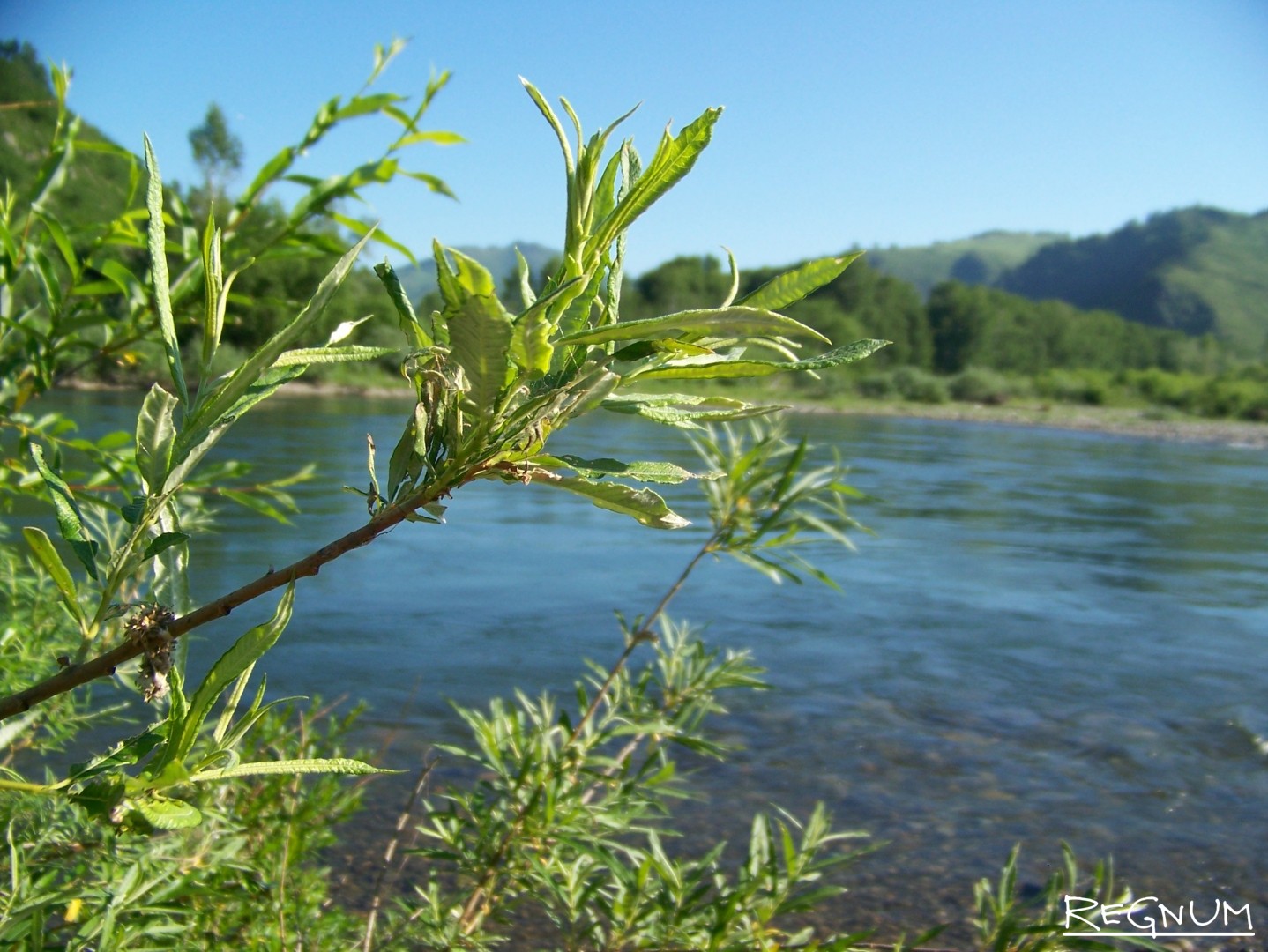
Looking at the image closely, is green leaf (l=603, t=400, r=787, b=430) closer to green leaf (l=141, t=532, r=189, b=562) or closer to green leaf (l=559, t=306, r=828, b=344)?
green leaf (l=559, t=306, r=828, b=344)

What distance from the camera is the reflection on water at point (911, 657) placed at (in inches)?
165

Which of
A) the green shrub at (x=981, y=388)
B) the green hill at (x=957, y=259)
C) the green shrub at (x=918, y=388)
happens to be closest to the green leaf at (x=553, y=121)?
the green shrub at (x=918, y=388)

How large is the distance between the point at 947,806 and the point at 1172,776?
127cm

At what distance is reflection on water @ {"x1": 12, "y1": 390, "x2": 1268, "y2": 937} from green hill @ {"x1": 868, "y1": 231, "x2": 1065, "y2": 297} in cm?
14338

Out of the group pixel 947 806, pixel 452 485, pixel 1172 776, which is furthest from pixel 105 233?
pixel 1172 776

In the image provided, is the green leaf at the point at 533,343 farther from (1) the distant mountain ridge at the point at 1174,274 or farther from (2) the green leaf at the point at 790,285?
(1) the distant mountain ridge at the point at 1174,274

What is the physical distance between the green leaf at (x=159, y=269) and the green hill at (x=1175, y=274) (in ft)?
261

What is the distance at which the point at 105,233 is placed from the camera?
4.48ft

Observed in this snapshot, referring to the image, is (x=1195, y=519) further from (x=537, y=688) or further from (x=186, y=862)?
(x=186, y=862)

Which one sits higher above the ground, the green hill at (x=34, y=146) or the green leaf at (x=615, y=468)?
the green hill at (x=34, y=146)

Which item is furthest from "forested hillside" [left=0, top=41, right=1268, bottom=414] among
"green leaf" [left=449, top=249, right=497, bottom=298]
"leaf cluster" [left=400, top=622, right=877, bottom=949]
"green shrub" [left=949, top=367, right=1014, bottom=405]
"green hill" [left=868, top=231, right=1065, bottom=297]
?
"green hill" [left=868, top=231, right=1065, bottom=297]

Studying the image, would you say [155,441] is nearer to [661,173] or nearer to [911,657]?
[661,173]

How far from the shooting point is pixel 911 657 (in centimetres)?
648

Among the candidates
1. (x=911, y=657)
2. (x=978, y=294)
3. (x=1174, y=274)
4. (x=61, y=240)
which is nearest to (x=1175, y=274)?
(x=1174, y=274)
